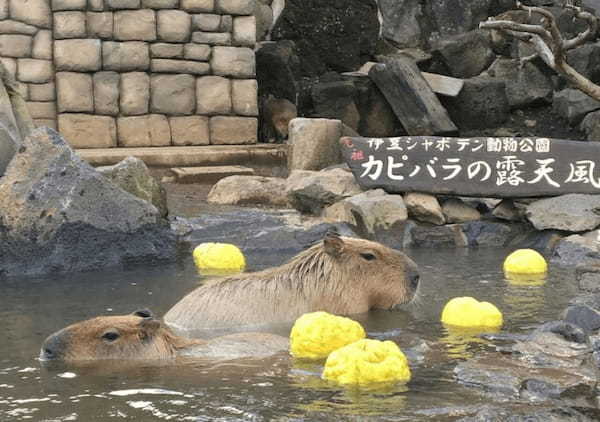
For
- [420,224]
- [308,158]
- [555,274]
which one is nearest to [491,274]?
[555,274]

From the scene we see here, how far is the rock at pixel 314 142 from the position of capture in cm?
1220

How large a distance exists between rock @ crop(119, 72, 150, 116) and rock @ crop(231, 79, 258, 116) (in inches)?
44.4

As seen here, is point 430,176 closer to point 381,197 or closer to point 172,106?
point 381,197

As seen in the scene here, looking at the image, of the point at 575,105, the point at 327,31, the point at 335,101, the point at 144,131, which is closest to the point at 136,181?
the point at 144,131

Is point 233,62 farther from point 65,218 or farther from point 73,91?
point 65,218

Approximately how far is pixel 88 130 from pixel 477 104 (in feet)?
18.5

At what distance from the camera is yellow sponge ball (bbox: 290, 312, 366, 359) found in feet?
18.6

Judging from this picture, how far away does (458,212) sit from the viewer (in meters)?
10.4

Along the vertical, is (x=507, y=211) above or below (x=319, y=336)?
above

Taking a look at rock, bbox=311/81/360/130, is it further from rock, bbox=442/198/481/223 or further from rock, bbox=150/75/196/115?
rock, bbox=442/198/481/223

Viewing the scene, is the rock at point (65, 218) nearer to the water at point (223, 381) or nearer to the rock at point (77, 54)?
the water at point (223, 381)

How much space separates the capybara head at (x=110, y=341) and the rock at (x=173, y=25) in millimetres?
8740

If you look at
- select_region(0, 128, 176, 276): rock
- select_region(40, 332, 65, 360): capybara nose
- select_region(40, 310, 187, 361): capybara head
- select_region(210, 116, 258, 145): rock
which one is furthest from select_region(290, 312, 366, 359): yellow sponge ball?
select_region(210, 116, 258, 145): rock

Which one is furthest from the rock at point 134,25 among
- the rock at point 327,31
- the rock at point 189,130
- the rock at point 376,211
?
the rock at point 376,211
